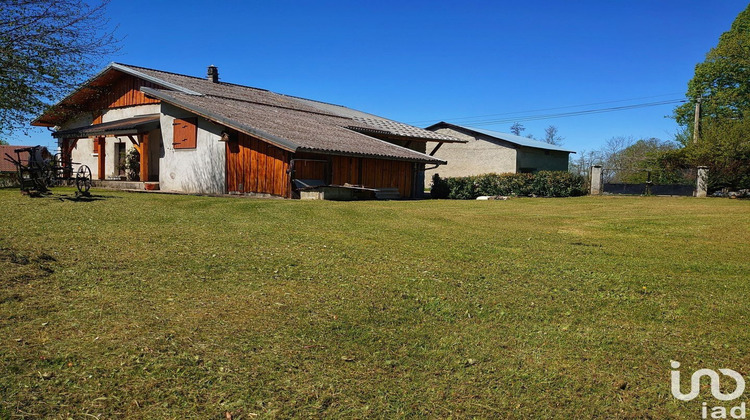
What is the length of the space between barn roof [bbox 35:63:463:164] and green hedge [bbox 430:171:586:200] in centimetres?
→ 332

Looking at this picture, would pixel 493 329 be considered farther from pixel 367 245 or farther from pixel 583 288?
pixel 367 245

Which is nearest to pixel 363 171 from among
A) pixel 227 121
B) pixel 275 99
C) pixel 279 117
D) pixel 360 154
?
pixel 360 154

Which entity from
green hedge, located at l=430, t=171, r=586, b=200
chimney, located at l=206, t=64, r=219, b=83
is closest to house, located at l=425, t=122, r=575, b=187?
green hedge, located at l=430, t=171, r=586, b=200

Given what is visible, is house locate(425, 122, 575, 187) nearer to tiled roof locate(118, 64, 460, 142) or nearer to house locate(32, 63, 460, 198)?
tiled roof locate(118, 64, 460, 142)

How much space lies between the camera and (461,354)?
388 cm

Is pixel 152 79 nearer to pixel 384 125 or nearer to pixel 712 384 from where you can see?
pixel 384 125

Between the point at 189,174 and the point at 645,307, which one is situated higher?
the point at 189,174

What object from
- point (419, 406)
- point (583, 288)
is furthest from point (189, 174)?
point (419, 406)

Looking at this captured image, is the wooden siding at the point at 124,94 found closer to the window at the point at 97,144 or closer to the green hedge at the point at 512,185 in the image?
the window at the point at 97,144

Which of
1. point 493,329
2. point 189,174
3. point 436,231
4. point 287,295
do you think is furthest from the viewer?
point 189,174

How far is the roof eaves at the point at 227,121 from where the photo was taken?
15.8 meters

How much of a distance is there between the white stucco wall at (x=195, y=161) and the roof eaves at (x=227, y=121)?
2.43ft

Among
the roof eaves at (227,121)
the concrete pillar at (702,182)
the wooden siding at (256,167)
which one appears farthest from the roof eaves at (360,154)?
the concrete pillar at (702,182)

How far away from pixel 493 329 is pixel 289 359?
1.87 meters
